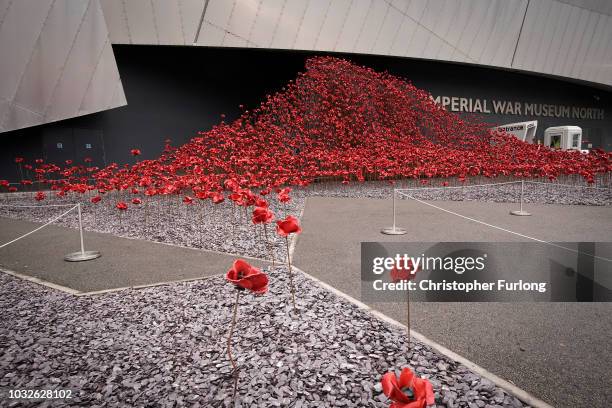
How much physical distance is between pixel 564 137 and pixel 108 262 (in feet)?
80.3

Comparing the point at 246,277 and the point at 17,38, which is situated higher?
the point at 17,38

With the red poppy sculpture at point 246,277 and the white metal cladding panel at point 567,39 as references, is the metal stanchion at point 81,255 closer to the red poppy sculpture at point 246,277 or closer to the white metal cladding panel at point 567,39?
the red poppy sculpture at point 246,277

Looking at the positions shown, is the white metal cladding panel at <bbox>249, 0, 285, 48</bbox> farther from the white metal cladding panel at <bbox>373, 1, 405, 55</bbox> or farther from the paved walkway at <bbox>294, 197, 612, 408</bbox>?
the paved walkway at <bbox>294, 197, 612, 408</bbox>

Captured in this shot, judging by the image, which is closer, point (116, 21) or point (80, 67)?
point (80, 67)

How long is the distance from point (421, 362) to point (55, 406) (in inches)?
79.4

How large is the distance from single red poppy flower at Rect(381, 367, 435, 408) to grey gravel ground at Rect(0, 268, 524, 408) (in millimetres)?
932

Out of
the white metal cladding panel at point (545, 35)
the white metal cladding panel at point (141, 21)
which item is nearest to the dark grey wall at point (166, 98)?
the white metal cladding panel at point (141, 21)

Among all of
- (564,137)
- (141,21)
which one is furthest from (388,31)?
(564,137)

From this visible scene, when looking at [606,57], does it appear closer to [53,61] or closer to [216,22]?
[216,22]

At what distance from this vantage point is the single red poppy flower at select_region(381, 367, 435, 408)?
3.37 feet

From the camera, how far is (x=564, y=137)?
840 inches

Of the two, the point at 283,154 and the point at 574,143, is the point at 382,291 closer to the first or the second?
the point at 283,154

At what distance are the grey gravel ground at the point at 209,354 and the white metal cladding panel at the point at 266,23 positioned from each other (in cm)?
1430

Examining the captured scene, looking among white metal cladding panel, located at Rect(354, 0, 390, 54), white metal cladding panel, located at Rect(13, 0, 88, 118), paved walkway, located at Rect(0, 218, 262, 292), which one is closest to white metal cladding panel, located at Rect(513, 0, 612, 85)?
white metal cladding panel, located at Rect(354, 0, 390, 54)
